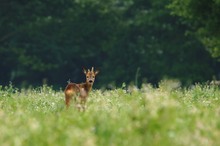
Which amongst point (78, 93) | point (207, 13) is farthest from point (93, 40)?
point (78, 93)

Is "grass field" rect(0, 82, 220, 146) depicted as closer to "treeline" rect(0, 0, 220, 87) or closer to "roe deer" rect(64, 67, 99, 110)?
"roe deer" rect(64, 67, 99, 110)

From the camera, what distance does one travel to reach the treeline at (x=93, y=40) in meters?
51.1

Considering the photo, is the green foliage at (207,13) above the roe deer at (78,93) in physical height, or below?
above

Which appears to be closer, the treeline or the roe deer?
the roe deer

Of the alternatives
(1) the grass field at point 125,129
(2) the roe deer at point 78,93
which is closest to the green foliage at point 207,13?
(2) the roe deer at point 78,93

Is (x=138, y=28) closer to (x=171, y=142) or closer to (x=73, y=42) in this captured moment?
(x=73, y=42)

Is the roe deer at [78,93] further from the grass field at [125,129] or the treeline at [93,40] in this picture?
the treeline at [93,40]

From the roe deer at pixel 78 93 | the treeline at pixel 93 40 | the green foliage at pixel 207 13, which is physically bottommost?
the roe deer at pixel 78 93

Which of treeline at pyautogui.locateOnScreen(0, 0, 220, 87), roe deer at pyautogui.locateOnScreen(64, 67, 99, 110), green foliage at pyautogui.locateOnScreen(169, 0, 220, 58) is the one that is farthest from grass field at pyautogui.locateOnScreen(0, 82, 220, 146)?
treeline at pyautogui.locateOnScreen(0, 0, 220, 87)

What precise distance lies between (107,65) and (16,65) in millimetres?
6376

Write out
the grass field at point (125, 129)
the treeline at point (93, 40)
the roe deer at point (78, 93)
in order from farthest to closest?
the treeline at point (93, 40)
the roe deer at point (78, 93)
the grass field at point (125, 129)

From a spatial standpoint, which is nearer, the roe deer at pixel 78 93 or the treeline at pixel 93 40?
the roe deer at pixel 78 93

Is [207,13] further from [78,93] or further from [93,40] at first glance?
[93,40]

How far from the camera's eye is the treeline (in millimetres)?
51062
